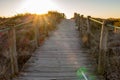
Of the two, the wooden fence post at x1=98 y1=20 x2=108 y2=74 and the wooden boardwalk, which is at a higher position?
the wooden fence post at x1=98 y1=20 x2=108 y2=74

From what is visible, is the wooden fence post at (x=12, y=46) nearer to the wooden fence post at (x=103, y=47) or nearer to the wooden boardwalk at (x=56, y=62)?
the wooden boardwalk at (x=56, y=62)

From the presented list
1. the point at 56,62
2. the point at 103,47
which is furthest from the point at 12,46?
the point at 103,47

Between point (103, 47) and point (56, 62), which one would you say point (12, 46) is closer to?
point (56, 62)

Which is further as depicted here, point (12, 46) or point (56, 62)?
point (56, 62)

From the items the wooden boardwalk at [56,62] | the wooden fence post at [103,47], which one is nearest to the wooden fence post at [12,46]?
the wooden boardwalk at [56,62]

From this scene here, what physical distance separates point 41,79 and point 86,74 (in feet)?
4.97

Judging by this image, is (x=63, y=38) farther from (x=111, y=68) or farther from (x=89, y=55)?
(x=111, y=68)

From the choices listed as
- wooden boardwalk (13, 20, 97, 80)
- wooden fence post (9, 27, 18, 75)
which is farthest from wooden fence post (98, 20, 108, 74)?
wooden fence post (9, 27, 18, 75)

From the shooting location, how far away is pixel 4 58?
15.8m

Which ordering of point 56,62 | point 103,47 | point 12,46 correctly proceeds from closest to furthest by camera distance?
point 12,46 → point 103,47 → point 56,62

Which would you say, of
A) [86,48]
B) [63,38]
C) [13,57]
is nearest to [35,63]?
[13,57]

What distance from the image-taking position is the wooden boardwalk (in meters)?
10.3

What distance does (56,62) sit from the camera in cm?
1216

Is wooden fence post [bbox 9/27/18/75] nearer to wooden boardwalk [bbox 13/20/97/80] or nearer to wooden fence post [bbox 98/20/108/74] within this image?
wooden boardwalk [bbox 13/20/97/80]
